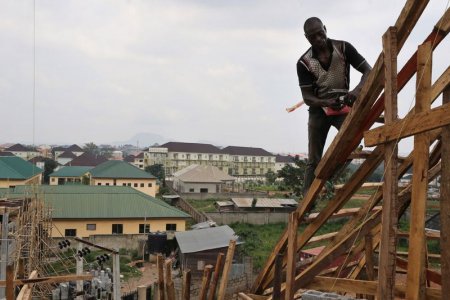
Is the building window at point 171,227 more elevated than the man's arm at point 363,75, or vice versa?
the man's arm at point 363,75

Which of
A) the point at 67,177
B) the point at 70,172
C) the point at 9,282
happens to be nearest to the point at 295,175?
the point at 67,177

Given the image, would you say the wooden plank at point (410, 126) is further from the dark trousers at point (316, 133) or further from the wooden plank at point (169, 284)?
the wooden plank at point (169, 284)

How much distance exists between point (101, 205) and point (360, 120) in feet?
81.6

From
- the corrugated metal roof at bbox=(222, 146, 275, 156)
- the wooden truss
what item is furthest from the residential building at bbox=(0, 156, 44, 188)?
the corrugated metal roof at bbox=(222, 146, 275, 156)

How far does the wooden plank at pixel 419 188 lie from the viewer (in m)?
2.76

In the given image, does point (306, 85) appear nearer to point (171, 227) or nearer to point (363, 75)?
point (363, 75)

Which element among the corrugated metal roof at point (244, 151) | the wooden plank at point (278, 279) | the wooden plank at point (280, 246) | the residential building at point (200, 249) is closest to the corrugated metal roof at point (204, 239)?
the residential building at point (200, 249)

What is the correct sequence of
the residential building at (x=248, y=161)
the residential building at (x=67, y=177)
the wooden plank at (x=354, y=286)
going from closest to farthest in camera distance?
the wooden plank at (x=354, y=286) < the residential building at (x=67, y=177) < the residential building at (x=248, y=161)

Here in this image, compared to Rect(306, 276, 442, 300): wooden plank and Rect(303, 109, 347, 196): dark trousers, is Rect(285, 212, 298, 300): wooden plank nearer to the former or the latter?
Rect(306, 276, 442, 300): wooden plank

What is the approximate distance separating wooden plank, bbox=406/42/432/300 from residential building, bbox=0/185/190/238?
2359cm

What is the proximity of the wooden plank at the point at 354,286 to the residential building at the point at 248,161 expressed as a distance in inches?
3412

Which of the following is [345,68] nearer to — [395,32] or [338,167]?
[338,167]

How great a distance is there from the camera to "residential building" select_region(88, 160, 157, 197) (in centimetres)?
4294

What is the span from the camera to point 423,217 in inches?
108
